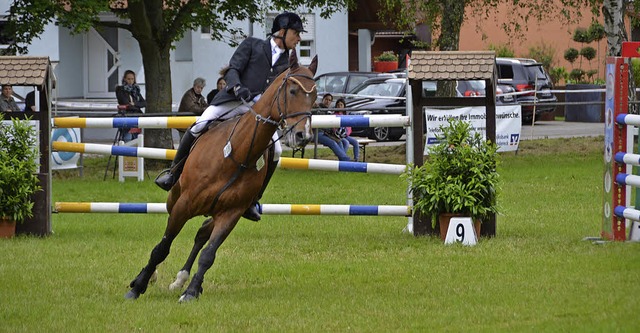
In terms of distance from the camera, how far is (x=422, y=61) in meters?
12.8

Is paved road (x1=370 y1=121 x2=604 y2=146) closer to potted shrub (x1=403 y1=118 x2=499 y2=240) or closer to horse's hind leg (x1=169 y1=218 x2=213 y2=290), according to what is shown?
potted shrub (x1=403 y1=118 x2=499 y2=240)

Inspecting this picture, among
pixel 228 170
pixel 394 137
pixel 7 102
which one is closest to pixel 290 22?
pixel 228 170

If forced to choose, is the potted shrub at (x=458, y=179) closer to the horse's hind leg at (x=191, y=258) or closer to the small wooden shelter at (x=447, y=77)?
the small wooden shelter at (x=447, y=77)

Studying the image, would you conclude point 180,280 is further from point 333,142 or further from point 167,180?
point 333,142

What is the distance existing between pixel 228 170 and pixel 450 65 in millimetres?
4056

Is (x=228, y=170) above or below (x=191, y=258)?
above

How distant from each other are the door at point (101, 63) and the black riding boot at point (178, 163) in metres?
30.2

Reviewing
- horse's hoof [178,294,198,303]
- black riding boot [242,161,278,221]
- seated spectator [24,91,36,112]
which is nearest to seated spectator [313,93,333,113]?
seated spectator [24,91,36,112]

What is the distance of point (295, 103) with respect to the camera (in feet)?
29.7

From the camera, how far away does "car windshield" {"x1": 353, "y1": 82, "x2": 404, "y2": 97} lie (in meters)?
31.8

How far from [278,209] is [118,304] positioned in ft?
13.1

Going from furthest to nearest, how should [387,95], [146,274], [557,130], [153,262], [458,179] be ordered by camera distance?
[557,130]
[387,95]
[458,179]
[153,262]
[146,274]

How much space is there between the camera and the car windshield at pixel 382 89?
31.8 metres

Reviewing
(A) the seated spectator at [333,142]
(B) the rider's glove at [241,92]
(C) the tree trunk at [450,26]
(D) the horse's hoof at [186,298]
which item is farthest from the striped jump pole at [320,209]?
(C) the tree trunk at [450,26]
